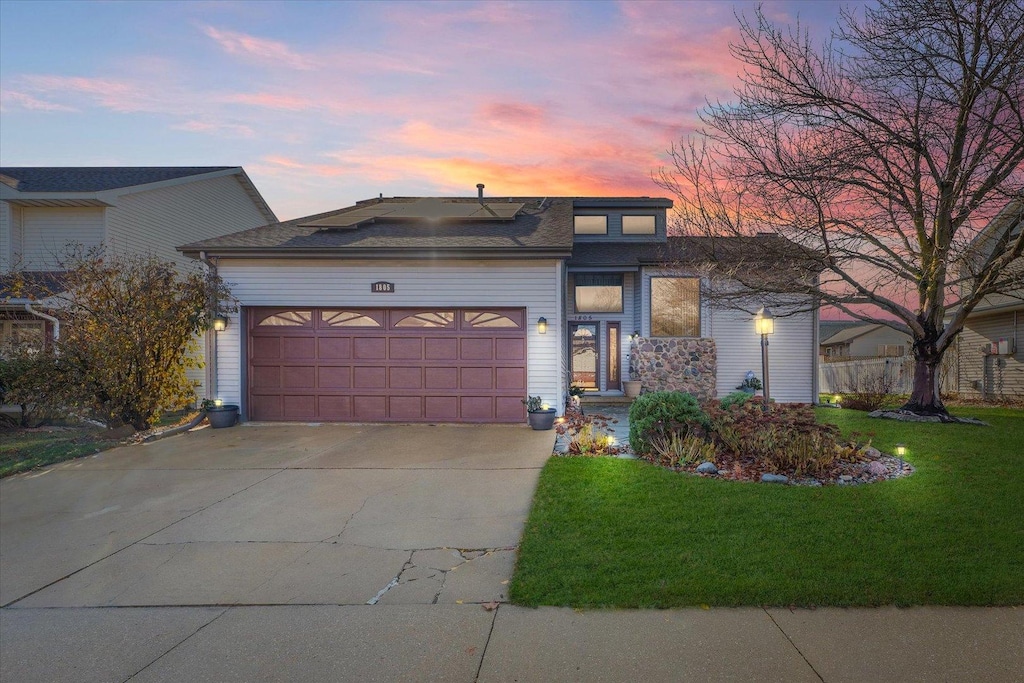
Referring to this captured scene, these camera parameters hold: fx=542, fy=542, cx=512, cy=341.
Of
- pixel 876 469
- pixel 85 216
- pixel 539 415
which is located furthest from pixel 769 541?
pixel 85 216

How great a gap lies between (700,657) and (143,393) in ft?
35.2

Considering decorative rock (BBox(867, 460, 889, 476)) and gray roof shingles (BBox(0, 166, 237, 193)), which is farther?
gray roof shingles (BBox(0, 166, 237, 193))

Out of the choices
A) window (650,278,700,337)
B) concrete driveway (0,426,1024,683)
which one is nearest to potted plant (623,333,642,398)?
window (650,278,700,337)

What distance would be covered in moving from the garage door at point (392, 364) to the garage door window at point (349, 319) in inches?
0.9

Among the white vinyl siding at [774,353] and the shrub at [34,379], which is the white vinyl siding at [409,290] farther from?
the white vinyl siding at [774,353]

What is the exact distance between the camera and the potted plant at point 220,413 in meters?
11.3

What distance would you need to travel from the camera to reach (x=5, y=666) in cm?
316

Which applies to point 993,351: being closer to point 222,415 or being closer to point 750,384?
point 750,384

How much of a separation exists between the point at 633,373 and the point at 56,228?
1678 centimetres

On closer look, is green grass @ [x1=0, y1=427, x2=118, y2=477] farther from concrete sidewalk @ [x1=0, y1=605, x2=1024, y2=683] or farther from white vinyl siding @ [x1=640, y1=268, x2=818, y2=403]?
white vinyl siding @ [x1=640, y1=268, x2=818, y2=403]

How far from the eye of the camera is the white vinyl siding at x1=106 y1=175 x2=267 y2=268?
15.5m

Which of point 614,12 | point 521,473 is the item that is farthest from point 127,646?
point 614,12

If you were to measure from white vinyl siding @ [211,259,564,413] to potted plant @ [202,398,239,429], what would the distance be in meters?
0.25

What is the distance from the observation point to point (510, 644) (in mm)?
3203
